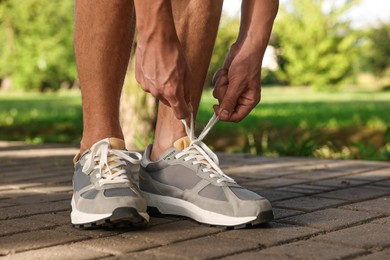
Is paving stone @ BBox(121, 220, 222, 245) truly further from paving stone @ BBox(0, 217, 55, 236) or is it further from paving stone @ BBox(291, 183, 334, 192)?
paving stone @ BBox(291, 183, 334, 192)

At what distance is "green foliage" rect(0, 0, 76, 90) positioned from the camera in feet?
84.4

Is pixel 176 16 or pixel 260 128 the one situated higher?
pixel 176 16

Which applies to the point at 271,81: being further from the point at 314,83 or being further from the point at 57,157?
the point at 57,157

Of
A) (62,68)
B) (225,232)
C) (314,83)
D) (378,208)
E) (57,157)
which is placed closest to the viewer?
(225,232)

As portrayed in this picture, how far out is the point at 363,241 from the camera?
5.40 ft

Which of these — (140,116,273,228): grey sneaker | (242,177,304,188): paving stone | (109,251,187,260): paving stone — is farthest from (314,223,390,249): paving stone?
(242,177,304,188): paving stone

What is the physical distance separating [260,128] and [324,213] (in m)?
4.11

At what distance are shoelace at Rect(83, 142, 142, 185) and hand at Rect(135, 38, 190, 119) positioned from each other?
277 millimetres

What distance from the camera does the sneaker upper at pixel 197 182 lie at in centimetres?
181

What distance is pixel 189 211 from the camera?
6.31ft

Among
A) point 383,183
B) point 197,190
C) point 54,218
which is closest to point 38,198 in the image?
point 54,218

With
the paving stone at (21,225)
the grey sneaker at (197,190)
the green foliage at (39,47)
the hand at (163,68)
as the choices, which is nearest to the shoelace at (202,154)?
the grey sneaker at (197,190)

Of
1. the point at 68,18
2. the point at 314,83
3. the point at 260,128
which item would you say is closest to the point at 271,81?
the point at 314,83

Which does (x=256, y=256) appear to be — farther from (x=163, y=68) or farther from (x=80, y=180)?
(x=80, y=180)
